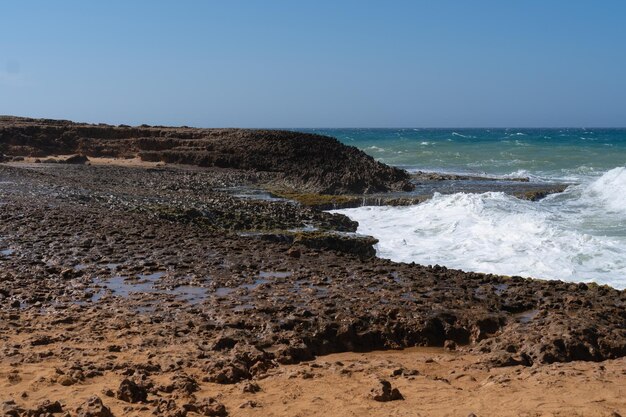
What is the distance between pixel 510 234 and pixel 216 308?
11163 millimetres

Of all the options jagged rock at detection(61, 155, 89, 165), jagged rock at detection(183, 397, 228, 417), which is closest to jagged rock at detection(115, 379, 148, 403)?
jagged rock at detection(183, 397, 228, 417)

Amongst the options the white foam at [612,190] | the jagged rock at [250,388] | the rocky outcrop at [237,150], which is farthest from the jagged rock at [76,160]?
the jagged rock at [250,388]

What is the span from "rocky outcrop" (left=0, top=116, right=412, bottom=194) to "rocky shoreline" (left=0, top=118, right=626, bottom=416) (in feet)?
43.4

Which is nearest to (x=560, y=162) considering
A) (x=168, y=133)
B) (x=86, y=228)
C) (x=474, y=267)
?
(x=168, y=133)

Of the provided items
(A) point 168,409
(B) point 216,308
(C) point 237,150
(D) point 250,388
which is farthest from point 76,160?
(A) point 168,409

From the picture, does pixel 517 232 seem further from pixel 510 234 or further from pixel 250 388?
pixel 250 388

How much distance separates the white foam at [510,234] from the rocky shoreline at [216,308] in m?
2.78

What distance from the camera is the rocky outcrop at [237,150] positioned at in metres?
28.3

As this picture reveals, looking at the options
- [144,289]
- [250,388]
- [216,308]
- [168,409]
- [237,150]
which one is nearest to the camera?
[168,409]

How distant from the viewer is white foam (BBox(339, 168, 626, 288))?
14.3m

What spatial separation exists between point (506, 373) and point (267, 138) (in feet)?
98.0

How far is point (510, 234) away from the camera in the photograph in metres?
17.4

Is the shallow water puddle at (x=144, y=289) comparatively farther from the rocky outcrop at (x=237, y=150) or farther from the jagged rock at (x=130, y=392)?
the rocky outcrop at (x=237, y=150)

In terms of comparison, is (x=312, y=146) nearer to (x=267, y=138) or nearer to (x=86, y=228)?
(x=267, y=138)
